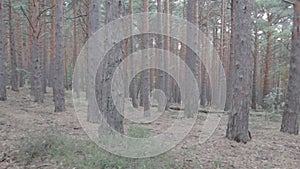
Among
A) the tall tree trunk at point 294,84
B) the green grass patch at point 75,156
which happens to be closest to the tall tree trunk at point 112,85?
the green grass patch at point 75,156

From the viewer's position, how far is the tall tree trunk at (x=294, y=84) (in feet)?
28.9

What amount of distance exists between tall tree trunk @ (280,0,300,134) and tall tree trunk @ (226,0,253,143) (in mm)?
2206

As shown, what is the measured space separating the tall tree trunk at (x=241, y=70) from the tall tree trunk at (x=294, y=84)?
7.24 ft

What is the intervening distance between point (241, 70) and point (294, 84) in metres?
2.51

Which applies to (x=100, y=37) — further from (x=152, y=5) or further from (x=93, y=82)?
(x=152, y=5)

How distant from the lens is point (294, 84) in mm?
8922

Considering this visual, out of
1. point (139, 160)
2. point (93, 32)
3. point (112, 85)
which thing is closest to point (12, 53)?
point (93, 32)

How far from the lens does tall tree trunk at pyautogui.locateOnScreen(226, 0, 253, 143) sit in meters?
7.41

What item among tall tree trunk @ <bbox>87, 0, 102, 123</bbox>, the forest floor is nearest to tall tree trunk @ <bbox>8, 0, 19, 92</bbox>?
tall tree trunk @ <bbox>87, 0, 102, 123</bbox>

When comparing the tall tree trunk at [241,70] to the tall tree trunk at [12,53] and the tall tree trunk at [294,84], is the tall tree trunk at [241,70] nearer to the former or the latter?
the tall tree trunk at [294,84]

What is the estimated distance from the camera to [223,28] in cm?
1967

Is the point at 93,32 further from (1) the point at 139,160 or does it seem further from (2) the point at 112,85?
(1) the point at 139,160

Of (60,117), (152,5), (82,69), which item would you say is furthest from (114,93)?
(82,69)

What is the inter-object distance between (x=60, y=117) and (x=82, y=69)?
13961 millimetres
